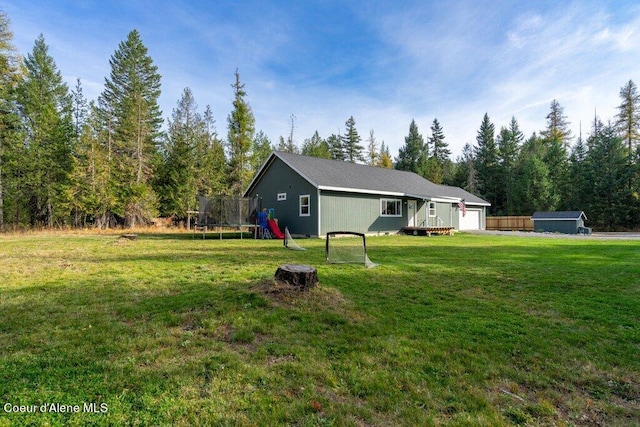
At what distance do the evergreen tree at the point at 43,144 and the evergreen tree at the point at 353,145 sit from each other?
30.0 metres

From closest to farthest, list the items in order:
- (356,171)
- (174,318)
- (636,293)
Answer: (174,318) < (636,293) < (356,171)

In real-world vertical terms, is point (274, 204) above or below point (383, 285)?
above

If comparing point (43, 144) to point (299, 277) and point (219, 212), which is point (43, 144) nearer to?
point (219, 212)

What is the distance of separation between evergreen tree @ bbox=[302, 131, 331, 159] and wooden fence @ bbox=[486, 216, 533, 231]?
18797 millimetres

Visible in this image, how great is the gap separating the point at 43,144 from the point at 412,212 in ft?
79.0

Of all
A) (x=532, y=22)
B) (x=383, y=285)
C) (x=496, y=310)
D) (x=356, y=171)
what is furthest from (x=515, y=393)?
(x=356, y=171)

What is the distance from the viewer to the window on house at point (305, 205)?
642 inches

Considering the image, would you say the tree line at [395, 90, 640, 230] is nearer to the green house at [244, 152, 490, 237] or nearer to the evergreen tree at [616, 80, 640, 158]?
the evergreen tree at [616, 80, 640, 158]

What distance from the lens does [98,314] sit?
3873 mm

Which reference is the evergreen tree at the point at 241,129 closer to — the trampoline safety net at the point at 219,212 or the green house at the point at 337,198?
the green house at the point at 337,198

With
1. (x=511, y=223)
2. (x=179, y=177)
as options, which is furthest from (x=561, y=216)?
(x=179, y=177)

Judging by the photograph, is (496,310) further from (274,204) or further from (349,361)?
(274,204)

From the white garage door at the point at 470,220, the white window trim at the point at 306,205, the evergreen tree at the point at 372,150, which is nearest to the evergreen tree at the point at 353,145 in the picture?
the evergreen tree at the point at 372,150

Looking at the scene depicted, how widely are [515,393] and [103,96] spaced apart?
3006 cm
